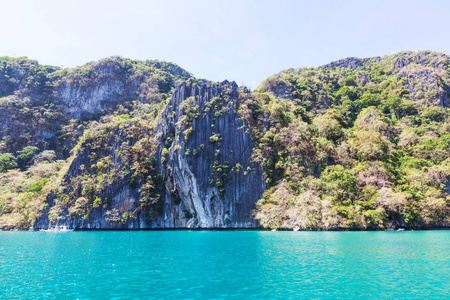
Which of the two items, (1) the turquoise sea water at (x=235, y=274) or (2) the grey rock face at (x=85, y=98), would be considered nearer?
(1) the turquoise sea water at (x=235, y=274)

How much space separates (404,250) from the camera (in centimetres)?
2348

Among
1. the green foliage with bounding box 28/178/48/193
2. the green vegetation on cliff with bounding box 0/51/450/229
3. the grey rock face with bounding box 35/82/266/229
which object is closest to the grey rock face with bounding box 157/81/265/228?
the grey rock face with bounding box 35/82/266/229

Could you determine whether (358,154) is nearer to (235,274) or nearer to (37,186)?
(235,274)

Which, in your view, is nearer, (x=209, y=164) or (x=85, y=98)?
(x=209, y=164)

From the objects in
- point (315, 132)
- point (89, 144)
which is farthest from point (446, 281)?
point (89, 144)

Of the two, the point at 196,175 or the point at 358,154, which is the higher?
the point at 358,154

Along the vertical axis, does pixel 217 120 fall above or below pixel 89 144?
above

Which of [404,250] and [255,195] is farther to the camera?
[255,195]

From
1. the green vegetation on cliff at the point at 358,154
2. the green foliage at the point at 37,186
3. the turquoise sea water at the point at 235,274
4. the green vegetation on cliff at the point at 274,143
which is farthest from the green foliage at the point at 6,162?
the green vegetation on cliff at the point at 358,154

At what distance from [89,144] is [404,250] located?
7272 centimetres

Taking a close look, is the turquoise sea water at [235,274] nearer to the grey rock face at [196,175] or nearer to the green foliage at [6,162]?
the grey rock face at [196,175]

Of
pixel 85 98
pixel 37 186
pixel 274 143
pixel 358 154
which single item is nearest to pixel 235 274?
pixel 358 154

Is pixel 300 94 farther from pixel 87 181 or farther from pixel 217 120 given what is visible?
pixel 87 181

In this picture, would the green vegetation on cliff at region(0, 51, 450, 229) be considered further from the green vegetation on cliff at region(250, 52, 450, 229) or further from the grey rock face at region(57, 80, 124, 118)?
the grey rock face at region(57, 80, 124, 118)
